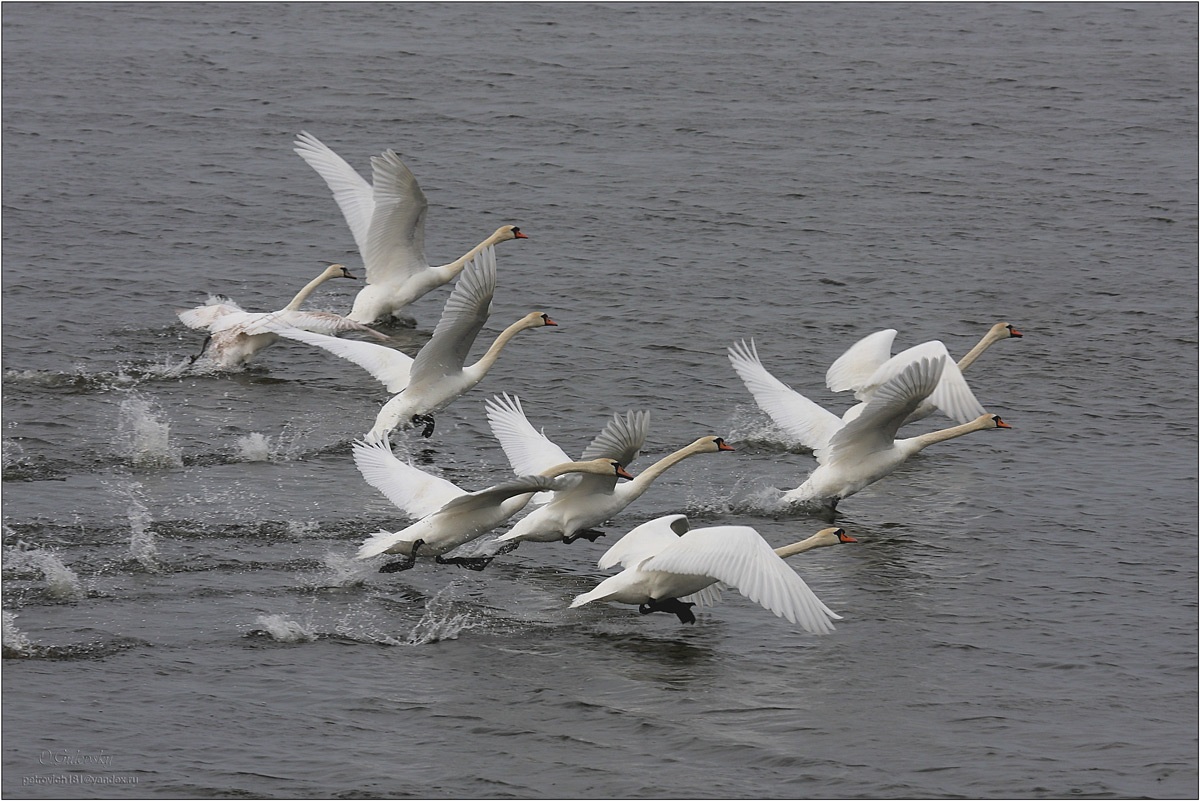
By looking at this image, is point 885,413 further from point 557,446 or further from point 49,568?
point 49,568

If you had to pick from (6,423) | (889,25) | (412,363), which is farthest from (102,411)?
(889,25)

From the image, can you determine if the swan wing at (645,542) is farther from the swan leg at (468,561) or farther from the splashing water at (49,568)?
the splashing water at (49,568)

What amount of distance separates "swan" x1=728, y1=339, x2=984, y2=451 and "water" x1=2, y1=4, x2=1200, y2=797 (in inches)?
20.3

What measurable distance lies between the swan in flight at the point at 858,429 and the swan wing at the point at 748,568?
2.67 metres

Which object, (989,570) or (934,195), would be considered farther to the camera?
(934,195)

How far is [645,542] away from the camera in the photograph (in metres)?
11.1

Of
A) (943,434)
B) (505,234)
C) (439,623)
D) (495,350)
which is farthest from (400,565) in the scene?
(505,234)

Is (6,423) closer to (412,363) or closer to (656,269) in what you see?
(412,363)

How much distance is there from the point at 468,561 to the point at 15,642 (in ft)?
10.3

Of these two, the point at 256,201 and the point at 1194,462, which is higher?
the point at 256,201

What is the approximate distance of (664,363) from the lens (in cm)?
1786

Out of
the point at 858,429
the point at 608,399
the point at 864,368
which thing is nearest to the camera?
the point at 858,429

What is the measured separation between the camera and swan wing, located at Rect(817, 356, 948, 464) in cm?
1250

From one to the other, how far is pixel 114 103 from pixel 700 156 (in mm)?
10136
